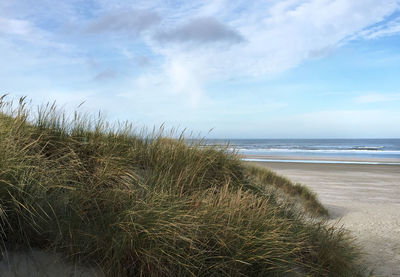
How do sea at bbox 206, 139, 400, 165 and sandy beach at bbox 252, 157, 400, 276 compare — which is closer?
sandy beach at bbox 252, 157, 400, 276

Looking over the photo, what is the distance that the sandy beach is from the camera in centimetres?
628

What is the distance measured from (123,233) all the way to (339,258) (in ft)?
9.85

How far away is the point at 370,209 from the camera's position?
1051 centimetres

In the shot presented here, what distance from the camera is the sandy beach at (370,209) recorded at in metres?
6.28

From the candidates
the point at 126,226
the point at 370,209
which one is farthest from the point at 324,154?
the point at 126,226

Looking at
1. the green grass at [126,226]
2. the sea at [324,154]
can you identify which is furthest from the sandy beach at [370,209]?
the sea at [324,154]

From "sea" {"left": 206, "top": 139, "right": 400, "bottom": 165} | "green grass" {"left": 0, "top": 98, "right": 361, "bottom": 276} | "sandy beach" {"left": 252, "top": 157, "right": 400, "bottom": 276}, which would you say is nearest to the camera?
"green grass" {"left": 0, "top": 98, "right": 361, "bottom": 276}

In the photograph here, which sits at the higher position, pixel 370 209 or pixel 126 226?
pixel 126 226

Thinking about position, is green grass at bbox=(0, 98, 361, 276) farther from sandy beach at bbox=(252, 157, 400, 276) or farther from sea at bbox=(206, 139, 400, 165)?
Answer: sea at bbox=(206, 139, 400, 165)

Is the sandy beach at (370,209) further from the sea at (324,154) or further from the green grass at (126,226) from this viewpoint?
the sea at (324,154)

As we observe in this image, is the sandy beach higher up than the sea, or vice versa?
the sea

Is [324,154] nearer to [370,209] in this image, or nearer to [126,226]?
[370,209]

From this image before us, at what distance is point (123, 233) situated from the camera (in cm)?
314

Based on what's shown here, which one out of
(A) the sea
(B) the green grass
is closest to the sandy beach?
(B) the green grass
